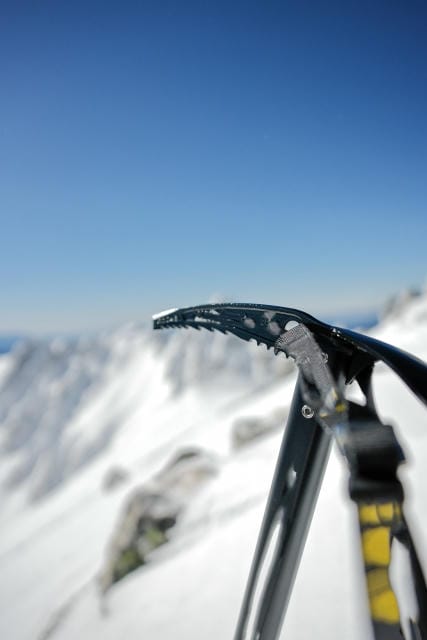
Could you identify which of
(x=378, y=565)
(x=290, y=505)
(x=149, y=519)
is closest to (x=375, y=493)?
(x=378, y=565)

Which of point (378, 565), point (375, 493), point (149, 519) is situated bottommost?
point (378, 565)

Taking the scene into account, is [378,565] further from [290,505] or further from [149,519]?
[149,519]

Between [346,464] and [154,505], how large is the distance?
1548 centimetres

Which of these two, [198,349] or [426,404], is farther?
[198,349]

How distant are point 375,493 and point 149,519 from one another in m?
14.6

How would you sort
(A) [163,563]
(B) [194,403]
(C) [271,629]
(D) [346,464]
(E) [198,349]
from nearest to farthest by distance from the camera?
(D) [346,464]
(C) [271,629]
(A) [163,563]
(B) [194,403]
(E) [198,349]

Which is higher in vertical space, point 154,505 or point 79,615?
point 154,505

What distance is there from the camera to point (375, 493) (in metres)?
1.08

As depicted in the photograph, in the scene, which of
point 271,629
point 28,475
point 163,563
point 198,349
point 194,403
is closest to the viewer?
point 271,629

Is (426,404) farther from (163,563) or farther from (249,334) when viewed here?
(163,563)

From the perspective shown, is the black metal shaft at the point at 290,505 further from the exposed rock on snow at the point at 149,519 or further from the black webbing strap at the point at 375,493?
the exposed rock on snow at the point at 149,519

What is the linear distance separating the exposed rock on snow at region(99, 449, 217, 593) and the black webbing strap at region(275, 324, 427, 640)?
12052 millimetres

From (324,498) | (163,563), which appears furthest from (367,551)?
(163,563)

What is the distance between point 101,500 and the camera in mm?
33156
